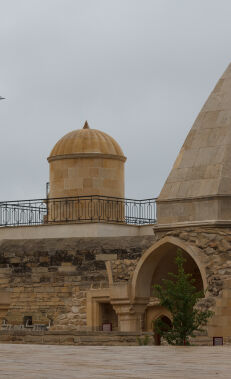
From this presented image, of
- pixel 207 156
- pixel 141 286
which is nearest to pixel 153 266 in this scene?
pixel 141 286

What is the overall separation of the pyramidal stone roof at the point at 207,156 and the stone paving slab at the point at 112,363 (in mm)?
9023

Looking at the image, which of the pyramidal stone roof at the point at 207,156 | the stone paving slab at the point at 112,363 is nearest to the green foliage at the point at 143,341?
the pyramidal stone roof at the point at 207,156

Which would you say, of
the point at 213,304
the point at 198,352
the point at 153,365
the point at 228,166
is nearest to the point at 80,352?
the point at 198,352

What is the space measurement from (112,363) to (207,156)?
12266 millimetres

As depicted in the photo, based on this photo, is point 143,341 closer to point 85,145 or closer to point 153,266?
point 153,266

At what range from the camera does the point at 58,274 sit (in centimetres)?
2500

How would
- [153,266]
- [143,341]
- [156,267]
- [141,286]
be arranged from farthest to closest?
[156,267]
[141,286]
[153,266]
[143,341]

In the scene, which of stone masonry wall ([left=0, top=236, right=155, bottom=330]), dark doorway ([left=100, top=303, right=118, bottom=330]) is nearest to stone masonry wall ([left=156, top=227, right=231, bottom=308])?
dark doorway ([left=100, top=303, right=118, bottom=330])

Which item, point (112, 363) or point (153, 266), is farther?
point (153, 266)

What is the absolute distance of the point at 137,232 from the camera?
28.4 metres

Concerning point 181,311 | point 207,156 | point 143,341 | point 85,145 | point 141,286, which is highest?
point 85,145

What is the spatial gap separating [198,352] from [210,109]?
1116cm

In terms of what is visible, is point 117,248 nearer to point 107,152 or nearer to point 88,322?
point 88,322

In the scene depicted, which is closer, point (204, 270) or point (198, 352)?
point (198, 352)
